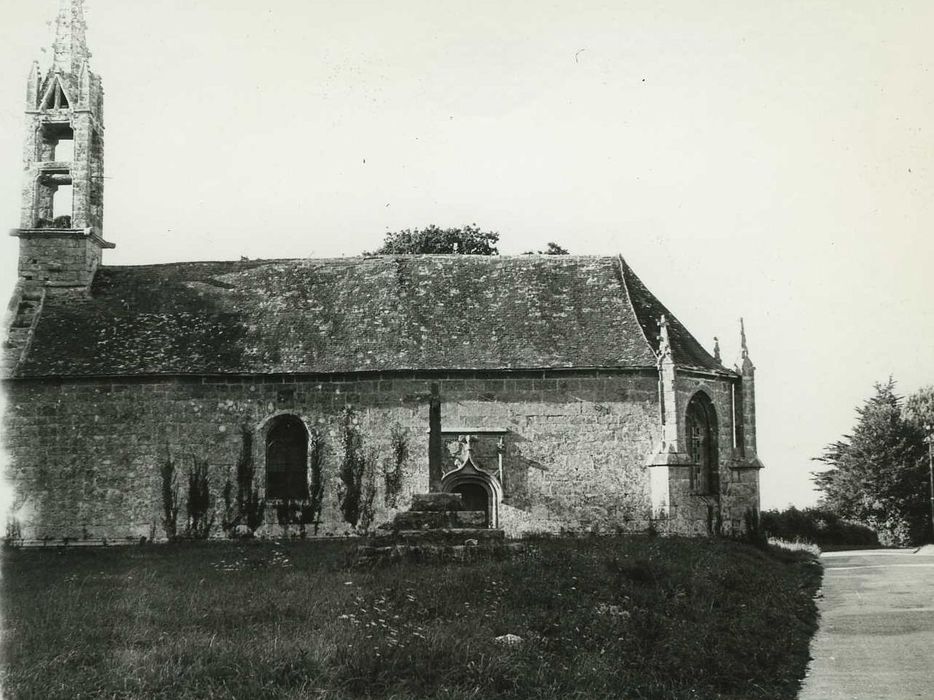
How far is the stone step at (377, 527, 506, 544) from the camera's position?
1725cm

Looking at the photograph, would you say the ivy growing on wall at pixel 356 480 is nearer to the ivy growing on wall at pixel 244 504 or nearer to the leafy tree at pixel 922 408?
the ivy growing on wall at pixel 244 504

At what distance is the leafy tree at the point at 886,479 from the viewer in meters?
47.9

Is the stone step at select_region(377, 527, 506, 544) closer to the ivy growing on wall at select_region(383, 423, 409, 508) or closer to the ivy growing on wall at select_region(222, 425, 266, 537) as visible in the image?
the ivy growing on wall at select_region(383, 423, 409, 508)

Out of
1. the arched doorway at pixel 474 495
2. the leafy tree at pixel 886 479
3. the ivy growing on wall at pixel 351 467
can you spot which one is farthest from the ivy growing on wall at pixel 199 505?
the leafy tree at pixel 886 479

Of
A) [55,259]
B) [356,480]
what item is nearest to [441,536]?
[356,480]

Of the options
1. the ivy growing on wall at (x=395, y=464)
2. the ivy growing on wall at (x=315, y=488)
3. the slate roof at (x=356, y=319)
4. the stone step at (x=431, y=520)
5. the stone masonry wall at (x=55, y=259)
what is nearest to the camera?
the stone step at (x=431, y=520)

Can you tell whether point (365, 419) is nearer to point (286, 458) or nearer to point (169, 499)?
point (286, 458)

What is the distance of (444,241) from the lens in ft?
141

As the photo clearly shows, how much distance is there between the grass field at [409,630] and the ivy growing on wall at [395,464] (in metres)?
8.15

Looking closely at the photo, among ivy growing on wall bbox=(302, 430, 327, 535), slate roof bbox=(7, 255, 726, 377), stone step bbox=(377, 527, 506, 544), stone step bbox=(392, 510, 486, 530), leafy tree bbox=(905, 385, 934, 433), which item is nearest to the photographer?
stone step bbox=(377, 527, 506, 544)

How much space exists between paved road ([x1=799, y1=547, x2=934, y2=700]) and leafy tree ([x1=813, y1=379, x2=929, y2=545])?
79.6 feet

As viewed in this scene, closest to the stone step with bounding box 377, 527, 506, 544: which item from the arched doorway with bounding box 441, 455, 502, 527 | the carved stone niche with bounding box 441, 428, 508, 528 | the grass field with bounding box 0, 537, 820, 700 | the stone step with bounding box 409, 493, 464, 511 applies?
the stone step with bounding box 409, 493, 464, 511

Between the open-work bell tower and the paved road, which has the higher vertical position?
the open-work bell tower

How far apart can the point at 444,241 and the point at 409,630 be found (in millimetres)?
32989
